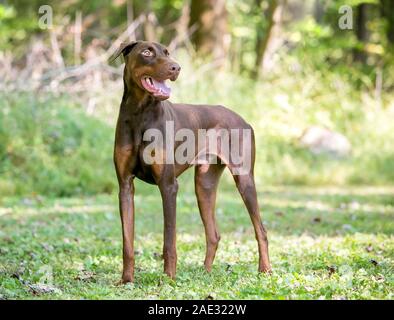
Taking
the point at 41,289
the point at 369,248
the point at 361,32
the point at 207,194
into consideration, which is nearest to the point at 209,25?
the point at 361,32

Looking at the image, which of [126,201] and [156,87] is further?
[126,201]

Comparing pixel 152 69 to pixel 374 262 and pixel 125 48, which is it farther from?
pixel 374 262

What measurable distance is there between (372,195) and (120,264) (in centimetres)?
725

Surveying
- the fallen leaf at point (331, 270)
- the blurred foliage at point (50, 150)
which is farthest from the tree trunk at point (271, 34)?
the fallen leaf at point (331, 270)

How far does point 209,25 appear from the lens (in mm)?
18172

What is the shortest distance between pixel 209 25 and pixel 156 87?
1236 centimetres

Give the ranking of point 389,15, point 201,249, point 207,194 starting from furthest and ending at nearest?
point 389,15, point 201,249, point 207,194

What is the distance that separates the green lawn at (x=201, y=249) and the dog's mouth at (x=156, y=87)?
4.75 feet

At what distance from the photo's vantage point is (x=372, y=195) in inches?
532

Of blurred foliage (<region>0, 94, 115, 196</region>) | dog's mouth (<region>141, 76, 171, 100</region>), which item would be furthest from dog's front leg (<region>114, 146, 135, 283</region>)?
blurred foliage (<region>0, 94, 115, 196</region>)

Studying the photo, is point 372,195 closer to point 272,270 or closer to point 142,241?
point 142,241

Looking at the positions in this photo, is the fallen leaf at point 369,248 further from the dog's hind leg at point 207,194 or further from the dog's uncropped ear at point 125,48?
the dog's uncropped ear at point 125,48
